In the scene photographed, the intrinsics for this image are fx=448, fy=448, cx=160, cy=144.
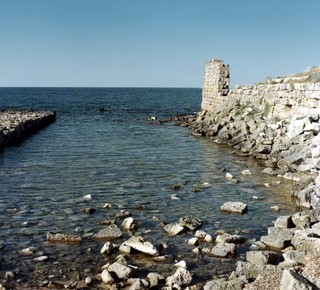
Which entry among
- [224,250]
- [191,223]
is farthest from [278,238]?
[191,223]

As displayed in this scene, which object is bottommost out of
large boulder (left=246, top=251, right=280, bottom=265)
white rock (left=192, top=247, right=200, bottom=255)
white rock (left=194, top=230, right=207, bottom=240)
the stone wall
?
Result: white rock (left=192, top=247, right=200, bottom=255)

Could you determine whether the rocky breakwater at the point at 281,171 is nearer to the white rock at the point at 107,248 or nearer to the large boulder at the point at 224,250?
the large boulder at the point at 224,250

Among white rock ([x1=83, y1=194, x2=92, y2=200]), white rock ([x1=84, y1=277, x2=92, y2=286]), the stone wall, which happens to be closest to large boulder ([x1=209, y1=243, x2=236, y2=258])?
white rock ([x1=84, y1=277, x2=92, y2=286])

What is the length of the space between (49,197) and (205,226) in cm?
619

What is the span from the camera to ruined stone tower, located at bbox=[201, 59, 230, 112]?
1683 inches

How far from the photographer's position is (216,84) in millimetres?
43531

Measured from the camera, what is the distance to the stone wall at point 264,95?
86.0 feet

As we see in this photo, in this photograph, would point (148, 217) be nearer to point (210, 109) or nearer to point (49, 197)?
point (49, 197)

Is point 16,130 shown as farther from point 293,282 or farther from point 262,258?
point 293,282

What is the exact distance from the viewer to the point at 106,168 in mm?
22391

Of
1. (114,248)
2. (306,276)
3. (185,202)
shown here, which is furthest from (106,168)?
(306,276)

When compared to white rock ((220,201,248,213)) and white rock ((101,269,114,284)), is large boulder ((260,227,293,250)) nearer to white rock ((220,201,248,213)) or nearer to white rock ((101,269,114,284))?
white rock ((220,201,248,213))

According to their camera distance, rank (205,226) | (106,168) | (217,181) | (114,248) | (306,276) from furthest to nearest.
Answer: (106,168)
(217,181)
(205,226)
(114,248)
(306,276)

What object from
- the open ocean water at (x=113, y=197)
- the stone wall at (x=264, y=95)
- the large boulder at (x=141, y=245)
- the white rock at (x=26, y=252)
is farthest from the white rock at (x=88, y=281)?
the stone wall at (x=264, y=95)
